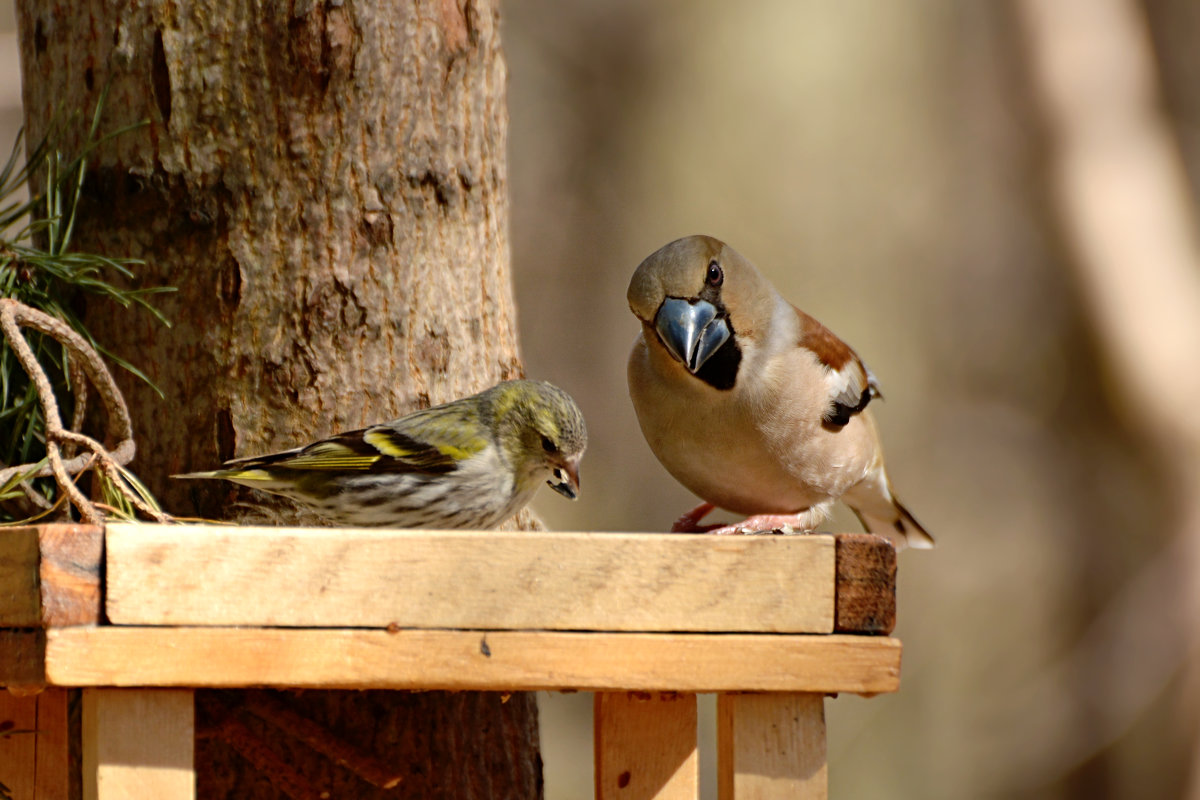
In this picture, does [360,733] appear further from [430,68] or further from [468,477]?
[430,68]

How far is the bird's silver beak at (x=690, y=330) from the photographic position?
2719 millimetres

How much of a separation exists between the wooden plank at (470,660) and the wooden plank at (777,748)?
0.19 ft

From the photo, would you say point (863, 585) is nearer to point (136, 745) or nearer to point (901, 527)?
point (136, 745)

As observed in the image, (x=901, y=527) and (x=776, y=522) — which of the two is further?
(x=901, y=527)

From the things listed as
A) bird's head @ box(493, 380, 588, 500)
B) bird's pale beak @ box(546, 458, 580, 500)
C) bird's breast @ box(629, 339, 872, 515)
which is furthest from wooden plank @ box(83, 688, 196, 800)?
bird's breast @ box(629, 339, 872, 515)

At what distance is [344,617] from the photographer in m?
1.79

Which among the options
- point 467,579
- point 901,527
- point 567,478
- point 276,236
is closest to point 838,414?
point 567,478

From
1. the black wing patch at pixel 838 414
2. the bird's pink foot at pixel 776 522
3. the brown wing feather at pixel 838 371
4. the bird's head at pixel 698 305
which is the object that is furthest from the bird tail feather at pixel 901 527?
the bird's head at pixel 698 305

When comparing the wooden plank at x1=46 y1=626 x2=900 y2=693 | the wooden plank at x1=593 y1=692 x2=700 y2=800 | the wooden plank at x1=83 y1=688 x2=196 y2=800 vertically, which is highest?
the wooden plank at x1=46 y1=626 x2=900 y2=693

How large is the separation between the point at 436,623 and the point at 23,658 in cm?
57

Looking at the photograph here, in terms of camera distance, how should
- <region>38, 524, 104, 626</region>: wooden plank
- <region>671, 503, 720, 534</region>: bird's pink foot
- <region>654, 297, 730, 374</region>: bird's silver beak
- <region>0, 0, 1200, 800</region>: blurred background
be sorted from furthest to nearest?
<region>0, 0, 1200, 800</region>: blurred background < <region>671, 503, 720, 534</region>: bird's pink foot < <region>654, 297, 730, 374</region>: bird's silver beak < <region>38, 524, 104, 626</region>: wooden plank

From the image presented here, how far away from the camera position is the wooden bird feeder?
1719mm

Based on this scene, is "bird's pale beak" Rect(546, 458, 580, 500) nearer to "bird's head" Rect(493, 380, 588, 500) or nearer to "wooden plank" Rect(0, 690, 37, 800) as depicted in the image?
"bird's head" Rect(493, 380, 588, 500)

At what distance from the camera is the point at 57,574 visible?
168cm
